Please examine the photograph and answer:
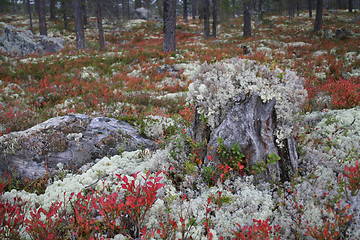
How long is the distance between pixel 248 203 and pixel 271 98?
1.51 meters

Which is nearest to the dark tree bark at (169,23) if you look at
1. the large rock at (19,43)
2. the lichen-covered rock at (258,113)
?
the large rock at (19,43)

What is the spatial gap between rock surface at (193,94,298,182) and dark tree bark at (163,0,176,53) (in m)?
12.8

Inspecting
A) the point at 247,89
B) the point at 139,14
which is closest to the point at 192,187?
the point at 247,89

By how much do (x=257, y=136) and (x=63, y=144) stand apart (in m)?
3.89

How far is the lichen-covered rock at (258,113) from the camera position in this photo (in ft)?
9.84

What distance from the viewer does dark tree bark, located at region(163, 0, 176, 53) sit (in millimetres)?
13766

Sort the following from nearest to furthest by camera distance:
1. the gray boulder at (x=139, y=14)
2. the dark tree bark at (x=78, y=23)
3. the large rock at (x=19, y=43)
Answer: the large rock at (x=19, y=43), the dark tree bark at (x=78, y=23), the gray boulder at (x=139, y=14)

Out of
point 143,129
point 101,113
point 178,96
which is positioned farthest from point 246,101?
point 178,96

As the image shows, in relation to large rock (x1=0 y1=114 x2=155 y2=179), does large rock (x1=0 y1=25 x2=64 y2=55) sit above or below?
above

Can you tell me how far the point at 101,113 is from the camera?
6.41m

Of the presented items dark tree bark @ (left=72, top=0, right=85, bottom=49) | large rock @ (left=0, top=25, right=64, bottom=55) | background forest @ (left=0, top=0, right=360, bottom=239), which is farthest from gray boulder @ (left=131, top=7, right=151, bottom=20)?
background forest @ (left=0, top=0, right=360, bottom=239)

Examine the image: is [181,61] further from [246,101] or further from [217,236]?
[217,236]

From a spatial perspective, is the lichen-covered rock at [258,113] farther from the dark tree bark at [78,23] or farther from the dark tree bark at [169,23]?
the dark tree bark at [78,23]

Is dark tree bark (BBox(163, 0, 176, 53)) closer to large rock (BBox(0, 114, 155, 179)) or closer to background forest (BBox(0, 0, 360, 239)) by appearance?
background forest (BBox(0, 0, 360, 239))
